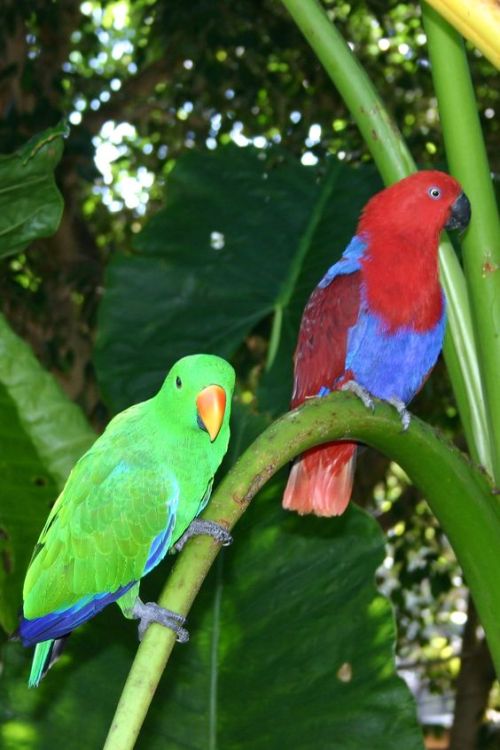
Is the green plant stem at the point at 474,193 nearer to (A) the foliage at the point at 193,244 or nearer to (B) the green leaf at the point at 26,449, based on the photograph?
(A) the foliage at the point at 193,244

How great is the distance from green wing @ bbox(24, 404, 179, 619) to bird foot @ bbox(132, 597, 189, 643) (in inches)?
1.2

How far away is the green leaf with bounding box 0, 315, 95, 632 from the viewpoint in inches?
37.0

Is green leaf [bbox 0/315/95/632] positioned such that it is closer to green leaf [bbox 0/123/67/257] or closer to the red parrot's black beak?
green leaf [bbox 0/123/67/257]

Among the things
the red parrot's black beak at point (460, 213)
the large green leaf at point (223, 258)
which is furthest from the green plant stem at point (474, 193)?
the large green leaf at point (223, 258)

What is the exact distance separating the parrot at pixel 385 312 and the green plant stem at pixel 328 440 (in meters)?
0.22

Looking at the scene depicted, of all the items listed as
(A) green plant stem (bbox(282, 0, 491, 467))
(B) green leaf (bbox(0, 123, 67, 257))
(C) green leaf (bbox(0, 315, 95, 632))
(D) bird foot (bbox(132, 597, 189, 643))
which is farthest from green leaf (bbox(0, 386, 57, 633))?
(A) green plant stem (bbox(282, 0, 491, 467))

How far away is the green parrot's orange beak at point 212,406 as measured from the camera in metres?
0.64

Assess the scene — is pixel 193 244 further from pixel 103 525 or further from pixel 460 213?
pixel 103 525

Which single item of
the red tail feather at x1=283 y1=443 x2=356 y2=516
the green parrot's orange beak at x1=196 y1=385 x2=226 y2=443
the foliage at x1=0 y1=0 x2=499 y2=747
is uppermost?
the green parrot's orange beak at x1=196 y1=385 x2=226 y2=443

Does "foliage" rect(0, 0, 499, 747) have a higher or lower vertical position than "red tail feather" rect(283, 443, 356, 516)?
lower

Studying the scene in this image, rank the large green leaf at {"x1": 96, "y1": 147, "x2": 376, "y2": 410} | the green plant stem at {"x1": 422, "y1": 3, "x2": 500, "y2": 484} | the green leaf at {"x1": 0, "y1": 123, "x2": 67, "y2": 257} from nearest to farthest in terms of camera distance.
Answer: the green plant stem at {"x1": 422, "y1": 3, "x2": 500, "y2": 484}
the green leaf at {"x1": 0, "y1": 123, "x2": 67, "y2": 257}
the large green leaf at {"x1": 96, "y1": 147, "x2": 376, "y2": 410}

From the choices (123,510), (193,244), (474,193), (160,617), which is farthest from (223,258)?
(160,617)

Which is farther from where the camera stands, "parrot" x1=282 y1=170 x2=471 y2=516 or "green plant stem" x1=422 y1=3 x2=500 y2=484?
"parrot" x1=282 y1=170 x2=471 y2=516

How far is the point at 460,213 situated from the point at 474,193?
0.03m
